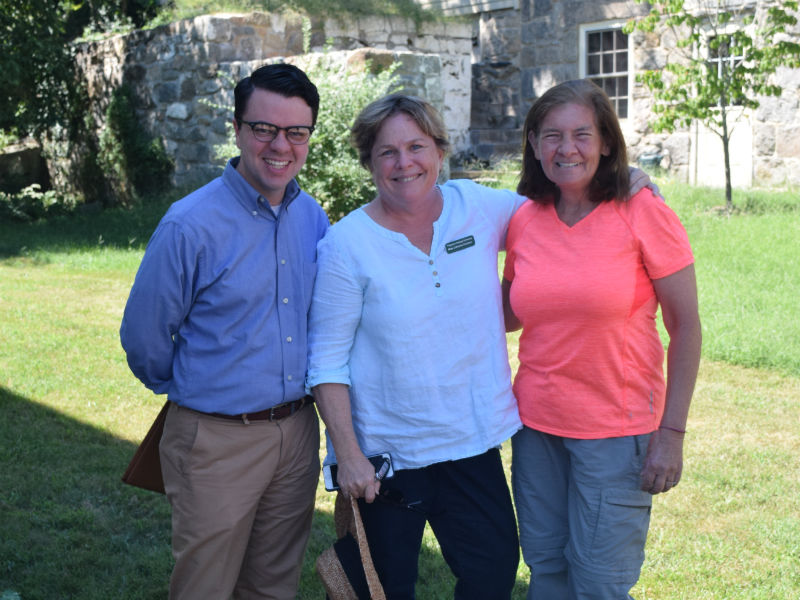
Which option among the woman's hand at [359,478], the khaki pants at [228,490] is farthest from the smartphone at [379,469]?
the khaki pants at [228,490]

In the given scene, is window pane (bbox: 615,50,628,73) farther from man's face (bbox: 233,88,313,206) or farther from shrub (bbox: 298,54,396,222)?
man's face (bbox: 233,88,313,206)

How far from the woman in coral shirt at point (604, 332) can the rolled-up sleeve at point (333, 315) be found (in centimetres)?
51

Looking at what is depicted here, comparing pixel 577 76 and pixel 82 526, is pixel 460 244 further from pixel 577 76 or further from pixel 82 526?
pixel 577 76

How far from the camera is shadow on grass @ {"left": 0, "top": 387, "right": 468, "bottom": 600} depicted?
155 inches

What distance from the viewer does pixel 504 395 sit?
2.85 meters

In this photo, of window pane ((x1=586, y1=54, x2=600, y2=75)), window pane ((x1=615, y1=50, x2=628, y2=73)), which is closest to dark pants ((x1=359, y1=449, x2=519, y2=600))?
window pane ((x1=615, y1=50, x2=628, y2=73))

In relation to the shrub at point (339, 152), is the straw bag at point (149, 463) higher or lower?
lower

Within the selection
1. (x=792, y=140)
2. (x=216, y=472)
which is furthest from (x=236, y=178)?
(x=792, y=140)

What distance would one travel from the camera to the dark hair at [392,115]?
9.15 ft

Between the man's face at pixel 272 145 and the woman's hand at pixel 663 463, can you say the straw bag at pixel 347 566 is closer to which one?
the woman's hand at pixel 663 463

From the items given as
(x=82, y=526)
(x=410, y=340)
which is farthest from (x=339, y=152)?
(x=410, y=340)

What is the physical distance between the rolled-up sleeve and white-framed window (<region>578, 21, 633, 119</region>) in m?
13.5

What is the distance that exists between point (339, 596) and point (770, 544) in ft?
7.51

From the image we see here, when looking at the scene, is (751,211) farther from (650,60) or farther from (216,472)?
(216,472)
